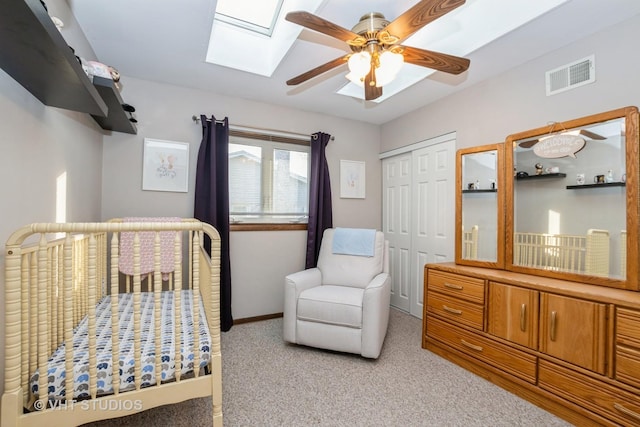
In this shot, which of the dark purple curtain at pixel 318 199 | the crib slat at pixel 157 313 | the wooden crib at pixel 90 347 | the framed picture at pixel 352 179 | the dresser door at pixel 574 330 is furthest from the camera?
the framed picture at pixel 352 179

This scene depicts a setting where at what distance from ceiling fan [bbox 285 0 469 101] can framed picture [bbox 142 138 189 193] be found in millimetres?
1623

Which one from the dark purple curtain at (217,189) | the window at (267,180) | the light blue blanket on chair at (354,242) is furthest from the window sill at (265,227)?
the light blue blanket on chair at (354,242)

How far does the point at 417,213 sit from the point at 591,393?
1970mm

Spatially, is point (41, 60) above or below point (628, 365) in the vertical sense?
above

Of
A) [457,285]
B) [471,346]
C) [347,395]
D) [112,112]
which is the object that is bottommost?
[347,395]

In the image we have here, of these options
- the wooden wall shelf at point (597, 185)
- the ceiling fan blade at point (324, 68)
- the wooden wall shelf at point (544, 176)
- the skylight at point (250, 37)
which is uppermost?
the skylight at point (250, 37)

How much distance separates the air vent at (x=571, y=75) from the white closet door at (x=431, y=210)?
870 mm

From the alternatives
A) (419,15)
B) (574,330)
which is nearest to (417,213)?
(574,330)

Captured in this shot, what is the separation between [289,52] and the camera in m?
2.04

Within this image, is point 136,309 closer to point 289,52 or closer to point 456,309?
point 289,52

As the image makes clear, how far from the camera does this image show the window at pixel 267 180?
116 inches

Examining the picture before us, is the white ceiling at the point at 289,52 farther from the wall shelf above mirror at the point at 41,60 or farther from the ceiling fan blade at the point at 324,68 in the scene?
the wall shelf above mirror at the point at 41,60

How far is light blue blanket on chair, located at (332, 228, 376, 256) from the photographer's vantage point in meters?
2.72

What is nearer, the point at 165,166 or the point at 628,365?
the point at 628,365
